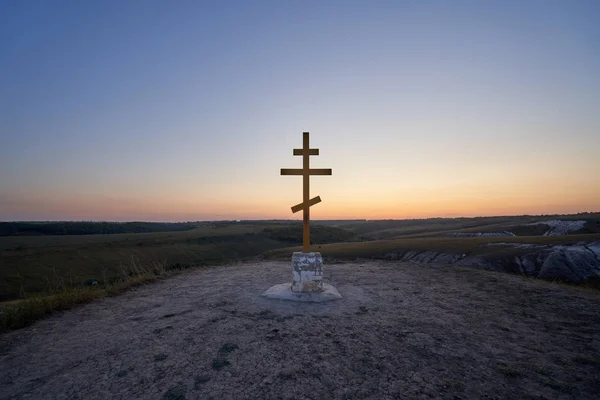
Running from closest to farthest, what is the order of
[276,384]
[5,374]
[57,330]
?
1. [276,384]
2. [5,374]
3. [57,330]

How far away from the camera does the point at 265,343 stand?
4684mm

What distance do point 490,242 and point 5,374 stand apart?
15675 millimetres

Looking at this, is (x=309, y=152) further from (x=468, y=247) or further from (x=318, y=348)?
(x=468, y=247)

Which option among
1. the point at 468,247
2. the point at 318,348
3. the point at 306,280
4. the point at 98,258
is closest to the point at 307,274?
the point at 306,280

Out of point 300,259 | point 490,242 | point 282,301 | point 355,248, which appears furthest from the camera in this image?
point 355,248

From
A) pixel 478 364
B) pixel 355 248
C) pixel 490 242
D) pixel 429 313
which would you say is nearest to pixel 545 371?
pixel 478 364

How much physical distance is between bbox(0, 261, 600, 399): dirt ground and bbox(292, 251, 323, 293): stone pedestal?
2.26ft

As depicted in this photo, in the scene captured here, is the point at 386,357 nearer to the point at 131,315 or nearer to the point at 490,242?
the point at 131,315

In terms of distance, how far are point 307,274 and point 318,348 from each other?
2943mm

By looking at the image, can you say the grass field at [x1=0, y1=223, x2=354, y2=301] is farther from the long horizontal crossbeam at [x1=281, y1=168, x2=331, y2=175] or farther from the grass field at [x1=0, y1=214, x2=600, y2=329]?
the long horizontal crossbeam at [x1=281, y1=168, x2=331, y2=175]

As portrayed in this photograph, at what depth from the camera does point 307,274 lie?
7391 mm

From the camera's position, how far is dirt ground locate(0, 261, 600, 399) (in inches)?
137

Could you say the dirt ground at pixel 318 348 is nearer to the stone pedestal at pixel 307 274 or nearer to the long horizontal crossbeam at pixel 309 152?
the stone pedestal at pixel 307 274

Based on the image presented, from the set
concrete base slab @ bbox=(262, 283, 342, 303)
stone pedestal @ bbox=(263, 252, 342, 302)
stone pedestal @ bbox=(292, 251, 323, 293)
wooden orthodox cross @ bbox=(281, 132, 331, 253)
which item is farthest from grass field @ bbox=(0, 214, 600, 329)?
wooden orthodox cross @ bbox=(281, 132, 331, 253)
